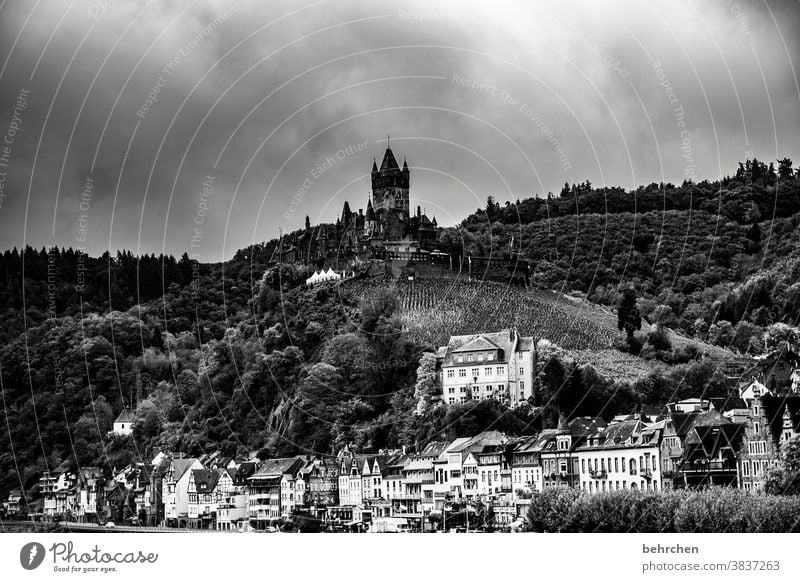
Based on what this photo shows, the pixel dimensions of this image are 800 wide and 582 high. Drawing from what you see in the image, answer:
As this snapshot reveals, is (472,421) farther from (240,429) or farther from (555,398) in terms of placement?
(240,429)

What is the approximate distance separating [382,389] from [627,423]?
1825 centimetres

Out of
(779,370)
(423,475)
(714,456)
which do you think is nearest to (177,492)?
(423,475)

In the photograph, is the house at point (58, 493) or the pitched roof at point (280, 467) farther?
the house at point (58, 493)

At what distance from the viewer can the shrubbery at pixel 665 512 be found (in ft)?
138

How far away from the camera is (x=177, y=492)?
63812mm

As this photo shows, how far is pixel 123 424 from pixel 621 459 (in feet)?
111

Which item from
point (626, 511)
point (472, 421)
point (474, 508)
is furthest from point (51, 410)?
point (626, 511)

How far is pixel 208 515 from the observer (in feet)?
205

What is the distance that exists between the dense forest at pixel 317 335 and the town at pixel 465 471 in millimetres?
2126

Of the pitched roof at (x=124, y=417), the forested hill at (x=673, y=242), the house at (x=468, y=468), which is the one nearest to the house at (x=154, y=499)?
the pitched roof at (x=124, y=417)

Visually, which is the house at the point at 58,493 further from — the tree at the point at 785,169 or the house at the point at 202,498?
the tree at the point at 785,169

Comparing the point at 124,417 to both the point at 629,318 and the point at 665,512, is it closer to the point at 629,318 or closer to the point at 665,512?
the point at 629,318

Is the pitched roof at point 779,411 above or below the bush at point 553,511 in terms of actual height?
above
